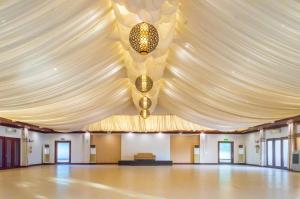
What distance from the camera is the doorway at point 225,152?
29109 millimetres

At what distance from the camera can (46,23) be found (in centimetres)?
715

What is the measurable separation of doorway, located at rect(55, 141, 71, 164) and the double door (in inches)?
210

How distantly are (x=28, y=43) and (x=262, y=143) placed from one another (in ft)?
64.8

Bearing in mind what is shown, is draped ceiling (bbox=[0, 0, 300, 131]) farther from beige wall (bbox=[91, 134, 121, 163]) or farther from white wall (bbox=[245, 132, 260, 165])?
beige wall (bbox=[91, 134, 121, 163])

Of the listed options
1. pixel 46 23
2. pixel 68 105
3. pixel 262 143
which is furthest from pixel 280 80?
pixel 262 143

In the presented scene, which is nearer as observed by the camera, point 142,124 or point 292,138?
point 292,138

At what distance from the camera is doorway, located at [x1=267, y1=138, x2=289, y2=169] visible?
71.5 ft

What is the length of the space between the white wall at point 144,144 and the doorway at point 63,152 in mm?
3971

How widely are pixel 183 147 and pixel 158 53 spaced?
65.8ft

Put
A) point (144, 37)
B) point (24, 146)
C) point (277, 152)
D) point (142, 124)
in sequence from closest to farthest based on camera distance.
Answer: point (144, 37), point (277, 152), point (24, 146), point (142, 124)

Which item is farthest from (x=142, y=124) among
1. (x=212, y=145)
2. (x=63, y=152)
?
(x=63, y=152)

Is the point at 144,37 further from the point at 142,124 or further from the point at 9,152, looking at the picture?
the point at 142,124

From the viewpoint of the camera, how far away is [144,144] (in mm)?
28344

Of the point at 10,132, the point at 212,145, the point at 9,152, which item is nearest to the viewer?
the point at 9,152
